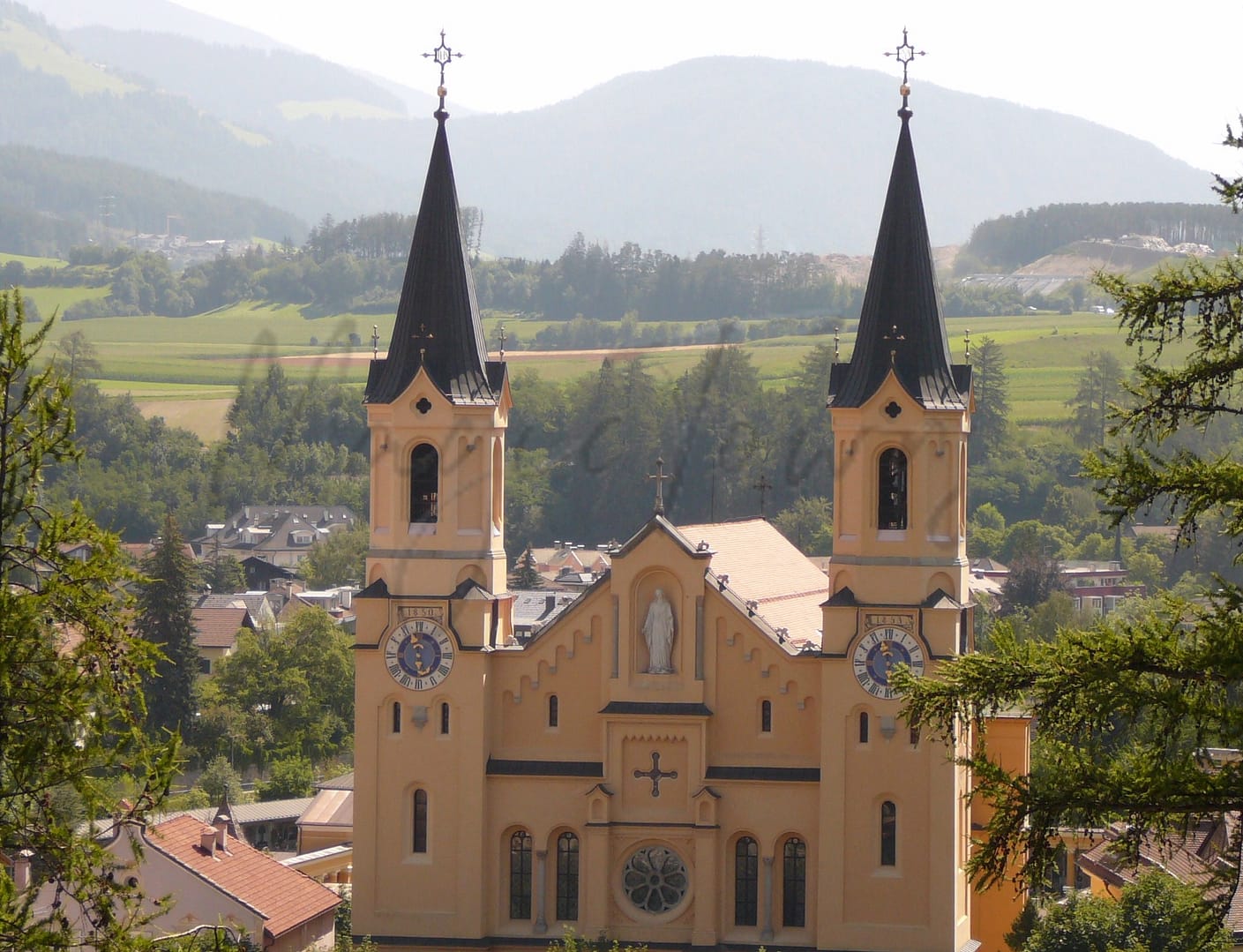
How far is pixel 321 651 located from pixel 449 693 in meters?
51.3

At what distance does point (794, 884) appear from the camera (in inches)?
1959

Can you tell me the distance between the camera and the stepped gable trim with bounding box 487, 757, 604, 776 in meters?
50.3

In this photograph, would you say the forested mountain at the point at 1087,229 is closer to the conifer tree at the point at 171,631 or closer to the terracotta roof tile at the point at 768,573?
the conifer tree at the point at 171,631

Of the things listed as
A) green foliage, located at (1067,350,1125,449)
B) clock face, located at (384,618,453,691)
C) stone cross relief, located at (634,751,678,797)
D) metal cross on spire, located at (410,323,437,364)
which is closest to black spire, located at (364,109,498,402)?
metal cross on spire, located at (410,323,437,364)

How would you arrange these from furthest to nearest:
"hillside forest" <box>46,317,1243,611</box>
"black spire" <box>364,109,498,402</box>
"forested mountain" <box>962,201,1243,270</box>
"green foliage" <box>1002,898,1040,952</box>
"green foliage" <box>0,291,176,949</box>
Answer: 1. "forested mountain" <box>962,201,1243,270</box>
2. "hillside forest" <box>46,317,1243,611</box>
3. "green foliage" <box>1002,898,1040,952</box>
4. "black spire" <box>364,109,498,402</box>
5. "green foliage" <box>0,291,176,949</box>

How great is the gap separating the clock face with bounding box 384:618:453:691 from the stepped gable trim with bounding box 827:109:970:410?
927 centimetres

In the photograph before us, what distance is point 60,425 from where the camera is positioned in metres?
21.3

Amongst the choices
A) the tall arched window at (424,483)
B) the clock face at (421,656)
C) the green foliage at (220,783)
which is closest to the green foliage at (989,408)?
the green foliage at (220,783)

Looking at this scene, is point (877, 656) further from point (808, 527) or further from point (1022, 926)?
point (808, 527)

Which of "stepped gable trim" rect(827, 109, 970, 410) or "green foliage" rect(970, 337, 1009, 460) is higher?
"stepped gable trim" rect(827, 109, 970, 410)

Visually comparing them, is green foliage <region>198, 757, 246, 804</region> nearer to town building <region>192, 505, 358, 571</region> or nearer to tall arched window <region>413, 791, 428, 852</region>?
tall arched window <region>413, 791, 428, 852</region>

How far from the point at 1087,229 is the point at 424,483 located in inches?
5950

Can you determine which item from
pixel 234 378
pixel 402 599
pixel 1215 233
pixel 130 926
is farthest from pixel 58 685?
pixel 1215 233

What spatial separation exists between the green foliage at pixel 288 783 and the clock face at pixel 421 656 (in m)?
38.7
